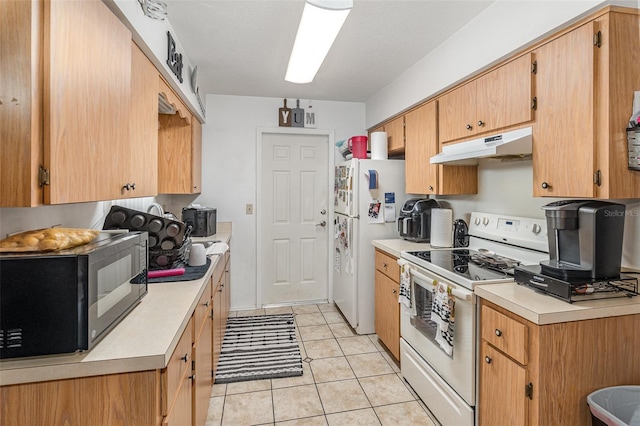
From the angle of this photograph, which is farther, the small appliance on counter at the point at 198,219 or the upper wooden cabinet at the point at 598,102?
the small appliance on counter at the point at 198,219

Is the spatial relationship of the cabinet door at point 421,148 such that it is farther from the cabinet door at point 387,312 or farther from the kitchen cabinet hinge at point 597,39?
the kitchen cabinet hinge at point 597,39

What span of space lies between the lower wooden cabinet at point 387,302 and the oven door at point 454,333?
19 centimetres

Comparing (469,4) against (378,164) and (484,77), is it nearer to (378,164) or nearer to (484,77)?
(484,77)

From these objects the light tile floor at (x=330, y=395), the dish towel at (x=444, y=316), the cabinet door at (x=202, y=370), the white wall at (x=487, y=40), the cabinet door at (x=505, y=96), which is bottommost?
the light tile floor at (x=330, y=395)

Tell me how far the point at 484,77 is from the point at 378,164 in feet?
4.13

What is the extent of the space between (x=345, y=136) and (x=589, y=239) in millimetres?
2921

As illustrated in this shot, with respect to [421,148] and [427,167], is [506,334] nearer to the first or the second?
[427,167]

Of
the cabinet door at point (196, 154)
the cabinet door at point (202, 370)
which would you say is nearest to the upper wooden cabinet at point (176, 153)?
the cabinet door at point (196, 154)

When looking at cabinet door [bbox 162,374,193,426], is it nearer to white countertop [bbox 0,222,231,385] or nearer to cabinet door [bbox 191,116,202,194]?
white countertop [bbox 0,222,231,385]

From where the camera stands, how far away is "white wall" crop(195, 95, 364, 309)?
3693mm

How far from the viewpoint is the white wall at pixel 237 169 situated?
145 inches

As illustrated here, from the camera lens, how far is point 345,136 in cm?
400

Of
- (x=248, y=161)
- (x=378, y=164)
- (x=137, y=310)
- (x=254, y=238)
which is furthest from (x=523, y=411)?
(x=248, y=161)

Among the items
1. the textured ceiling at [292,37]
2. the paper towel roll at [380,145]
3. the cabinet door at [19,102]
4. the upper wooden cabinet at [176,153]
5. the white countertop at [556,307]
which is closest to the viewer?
the cabinet door at [19,102]
